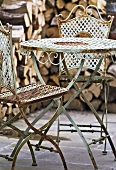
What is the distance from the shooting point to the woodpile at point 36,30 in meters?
4.66

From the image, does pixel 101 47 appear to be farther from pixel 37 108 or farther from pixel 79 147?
pixel 37 108

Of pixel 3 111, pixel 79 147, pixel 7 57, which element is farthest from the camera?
pixel 3 111

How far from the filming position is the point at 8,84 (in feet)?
9.96

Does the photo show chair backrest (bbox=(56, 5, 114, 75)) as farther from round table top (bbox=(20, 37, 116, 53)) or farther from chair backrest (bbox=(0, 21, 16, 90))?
chair backrest (bbox=(0, 21, 16, 90))

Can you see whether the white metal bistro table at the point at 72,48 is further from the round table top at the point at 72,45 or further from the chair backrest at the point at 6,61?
the chair backrest at the point at 6,61

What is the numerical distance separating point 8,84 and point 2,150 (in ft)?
3.26

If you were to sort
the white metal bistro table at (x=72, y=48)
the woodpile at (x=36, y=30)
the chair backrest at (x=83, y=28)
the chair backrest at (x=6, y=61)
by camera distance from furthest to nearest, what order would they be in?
1. the woodpile at (x=36, y=30)
2. the chair backrest at (x=83, y=28)
3. the white metal bistro table at (x=72, y=48)
4. the chair backrest at (x=6, y=61)

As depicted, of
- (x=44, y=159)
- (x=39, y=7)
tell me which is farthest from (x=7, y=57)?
(x=39, y=7)

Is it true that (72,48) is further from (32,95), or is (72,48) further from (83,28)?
(83,28)

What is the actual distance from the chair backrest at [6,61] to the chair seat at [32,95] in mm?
→ 96

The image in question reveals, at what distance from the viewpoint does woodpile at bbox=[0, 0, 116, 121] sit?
4.66m

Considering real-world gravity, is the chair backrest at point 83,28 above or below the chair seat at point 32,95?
above

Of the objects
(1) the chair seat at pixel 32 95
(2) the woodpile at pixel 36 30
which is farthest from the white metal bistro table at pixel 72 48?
(2) the woodpile at pixel 36 30

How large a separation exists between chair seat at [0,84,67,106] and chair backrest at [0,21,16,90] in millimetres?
96
